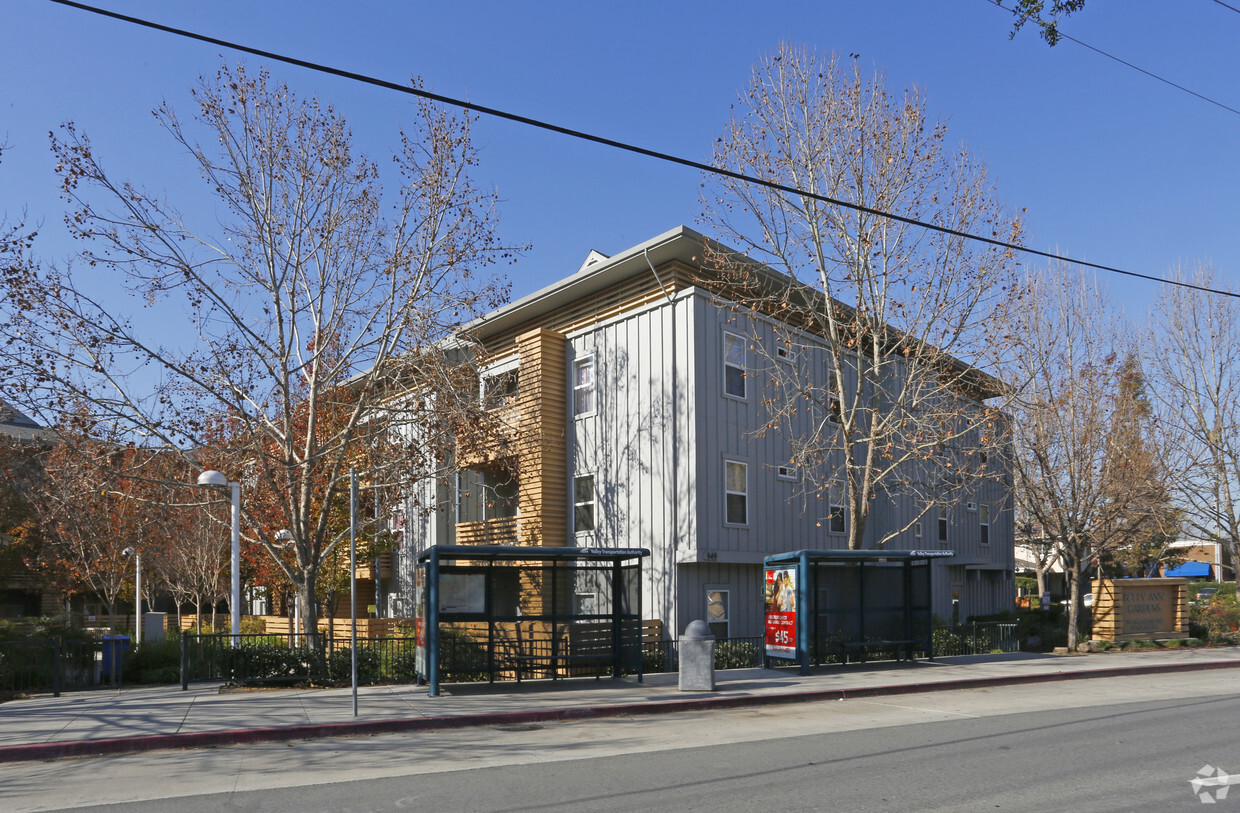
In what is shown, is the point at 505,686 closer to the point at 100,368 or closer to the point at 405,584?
the point at 100,368

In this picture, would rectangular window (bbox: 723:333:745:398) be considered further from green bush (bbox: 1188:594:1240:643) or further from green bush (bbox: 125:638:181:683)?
green bush (bbox: 1188:594:1240:643)

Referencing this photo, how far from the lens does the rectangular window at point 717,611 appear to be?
75.4 feet

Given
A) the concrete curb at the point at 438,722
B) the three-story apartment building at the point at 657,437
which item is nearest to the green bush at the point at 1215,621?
the three-story apartment building at the point at 657,437

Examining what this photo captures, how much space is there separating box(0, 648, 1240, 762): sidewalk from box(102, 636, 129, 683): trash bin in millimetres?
3657

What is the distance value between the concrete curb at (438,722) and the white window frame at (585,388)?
10808mm

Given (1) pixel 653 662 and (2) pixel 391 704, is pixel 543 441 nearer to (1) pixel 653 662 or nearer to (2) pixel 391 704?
(1) pixel 653 662

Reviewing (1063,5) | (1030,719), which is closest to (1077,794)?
(1030,719)

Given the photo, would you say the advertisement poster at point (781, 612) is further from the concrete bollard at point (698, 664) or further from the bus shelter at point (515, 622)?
the concrete bollard at point (698, 664)

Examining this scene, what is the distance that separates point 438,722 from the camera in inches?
517

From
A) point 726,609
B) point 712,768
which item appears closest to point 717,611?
point 726,609

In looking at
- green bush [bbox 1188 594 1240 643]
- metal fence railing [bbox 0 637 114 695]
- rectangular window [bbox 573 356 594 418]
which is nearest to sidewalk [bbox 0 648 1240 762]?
metal fence railing [bbox 0 637 114 695]

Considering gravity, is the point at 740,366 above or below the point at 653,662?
above

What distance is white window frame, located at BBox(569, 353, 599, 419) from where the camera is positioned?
25.2 metres

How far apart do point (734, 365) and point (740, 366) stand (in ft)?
0.71
